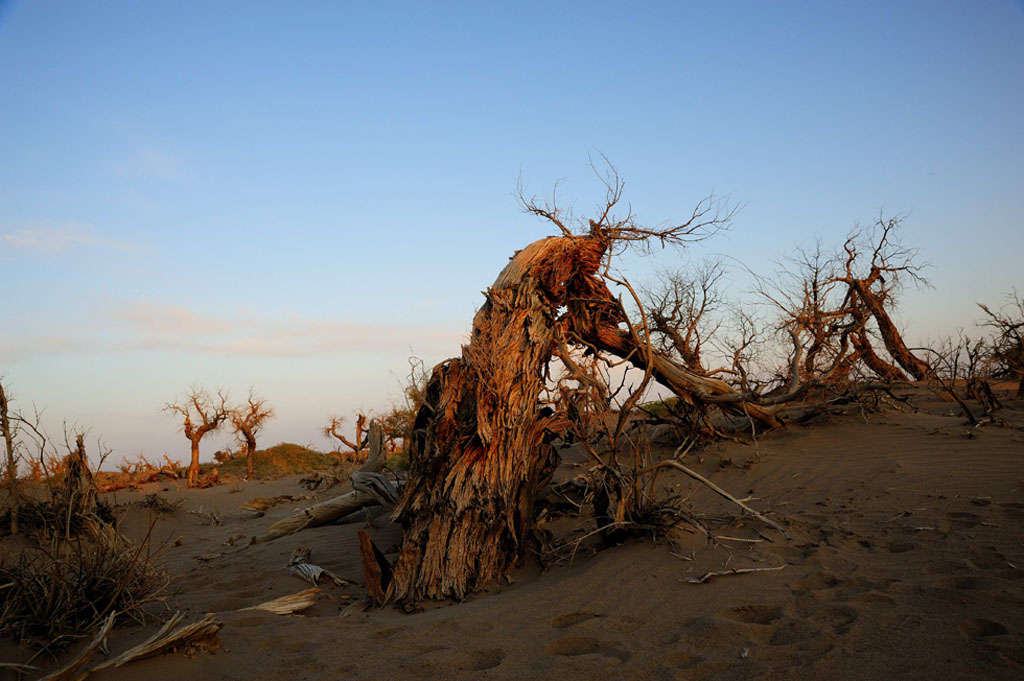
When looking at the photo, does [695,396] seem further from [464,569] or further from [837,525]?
[464,569]

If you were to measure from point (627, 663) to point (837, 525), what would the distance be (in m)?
2.79

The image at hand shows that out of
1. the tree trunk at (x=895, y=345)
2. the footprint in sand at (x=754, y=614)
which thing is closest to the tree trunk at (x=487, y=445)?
the footprint in sand at (x=754, y=614)

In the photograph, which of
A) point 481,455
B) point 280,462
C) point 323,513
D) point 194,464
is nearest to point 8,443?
point 323,513

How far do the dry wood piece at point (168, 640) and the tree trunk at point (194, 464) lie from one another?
13.3m

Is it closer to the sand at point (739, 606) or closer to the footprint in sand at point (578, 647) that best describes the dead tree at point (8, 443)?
the sand at point (739, 606)

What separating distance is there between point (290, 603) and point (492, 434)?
2.07 meters

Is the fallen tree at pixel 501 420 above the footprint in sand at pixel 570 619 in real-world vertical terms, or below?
above

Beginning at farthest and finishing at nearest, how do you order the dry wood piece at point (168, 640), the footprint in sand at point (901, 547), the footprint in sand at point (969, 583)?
the footprint in sand at point (901, 547), the footprint in sand at point (969, 583), the dry wood piece at point (168, 640)

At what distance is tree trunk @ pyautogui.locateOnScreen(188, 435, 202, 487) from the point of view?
615 inches

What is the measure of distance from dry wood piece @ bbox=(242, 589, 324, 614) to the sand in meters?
0.09

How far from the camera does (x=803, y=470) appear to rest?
678cm

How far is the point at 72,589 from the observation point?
380 centimetres

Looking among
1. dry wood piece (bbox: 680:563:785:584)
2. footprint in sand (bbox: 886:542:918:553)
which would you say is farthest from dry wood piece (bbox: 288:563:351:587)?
footprint in sand (bbox: 886:542:918:553)

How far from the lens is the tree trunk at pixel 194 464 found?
51.2 feet
